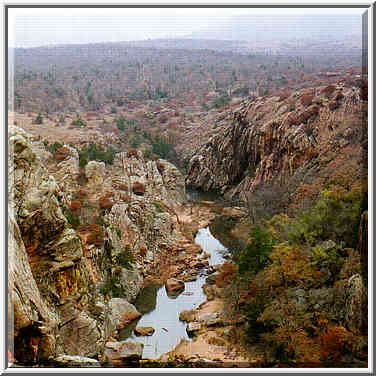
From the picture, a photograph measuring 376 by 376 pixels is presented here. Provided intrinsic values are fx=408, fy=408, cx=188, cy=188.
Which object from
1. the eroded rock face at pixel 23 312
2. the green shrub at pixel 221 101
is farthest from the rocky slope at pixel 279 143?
the eroded rock face at pixel 23 312

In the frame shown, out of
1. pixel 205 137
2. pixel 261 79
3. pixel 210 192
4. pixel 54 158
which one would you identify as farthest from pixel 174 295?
pixel 261 79

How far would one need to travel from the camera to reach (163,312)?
14.0 m

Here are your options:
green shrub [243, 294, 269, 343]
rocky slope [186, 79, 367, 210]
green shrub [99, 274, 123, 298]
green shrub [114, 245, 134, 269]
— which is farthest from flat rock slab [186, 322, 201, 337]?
rocky slope [186, 79, 367, 210]

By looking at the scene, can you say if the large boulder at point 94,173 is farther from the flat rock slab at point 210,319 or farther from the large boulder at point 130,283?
the flat rock slab at point 210,319

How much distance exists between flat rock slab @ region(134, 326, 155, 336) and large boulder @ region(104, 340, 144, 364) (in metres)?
1.82

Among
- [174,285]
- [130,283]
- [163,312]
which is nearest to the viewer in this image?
[163,312]

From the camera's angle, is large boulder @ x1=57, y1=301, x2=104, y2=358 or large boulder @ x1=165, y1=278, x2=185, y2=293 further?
large boulder @ x1=165, y1=278, x2=185, y2=293

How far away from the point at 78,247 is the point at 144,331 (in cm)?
297

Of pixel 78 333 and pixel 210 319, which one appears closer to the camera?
pixel 78 333

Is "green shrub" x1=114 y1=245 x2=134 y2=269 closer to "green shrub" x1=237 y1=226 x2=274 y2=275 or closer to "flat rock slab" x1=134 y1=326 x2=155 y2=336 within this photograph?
"flat rock slab" x1=134 y1=326 x2=155 y2=336

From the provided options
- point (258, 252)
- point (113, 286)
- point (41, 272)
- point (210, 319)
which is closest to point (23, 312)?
point (41, 272)

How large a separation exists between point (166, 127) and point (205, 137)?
174 inches

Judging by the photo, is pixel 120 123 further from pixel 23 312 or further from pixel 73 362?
pixel 73 362

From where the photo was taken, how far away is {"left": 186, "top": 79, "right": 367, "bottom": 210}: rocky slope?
905 inches
